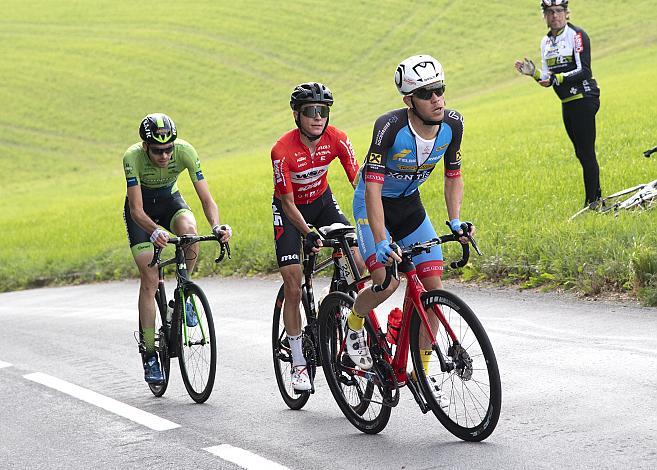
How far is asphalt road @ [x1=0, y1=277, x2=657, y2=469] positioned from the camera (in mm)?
6125

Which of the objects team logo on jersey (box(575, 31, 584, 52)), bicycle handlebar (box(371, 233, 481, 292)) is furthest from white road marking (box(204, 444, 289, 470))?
team logo on jersey (box(575, 31, 584, 52))

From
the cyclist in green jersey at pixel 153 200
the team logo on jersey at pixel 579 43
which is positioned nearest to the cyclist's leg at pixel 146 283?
the cyclist in green jersey at pixel 153 200

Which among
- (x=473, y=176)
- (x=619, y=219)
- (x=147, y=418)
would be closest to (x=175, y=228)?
(x=147, y=418)

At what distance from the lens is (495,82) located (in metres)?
55.5

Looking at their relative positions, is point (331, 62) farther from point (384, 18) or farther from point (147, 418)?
point (147, 418)

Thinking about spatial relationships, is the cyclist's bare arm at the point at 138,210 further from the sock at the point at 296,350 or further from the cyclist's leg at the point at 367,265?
the cyclist's leg at the point at 367,265

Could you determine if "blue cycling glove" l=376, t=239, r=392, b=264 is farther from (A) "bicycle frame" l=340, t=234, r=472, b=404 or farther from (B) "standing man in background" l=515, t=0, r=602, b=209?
(B) "standing man in background" l=515, t=0, r=602, b=209

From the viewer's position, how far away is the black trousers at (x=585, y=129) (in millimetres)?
13844

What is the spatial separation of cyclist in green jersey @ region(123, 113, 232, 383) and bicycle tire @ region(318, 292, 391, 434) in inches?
57.7

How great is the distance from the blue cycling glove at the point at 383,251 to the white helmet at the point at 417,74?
0.92 m

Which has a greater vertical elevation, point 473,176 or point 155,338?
point 473,176

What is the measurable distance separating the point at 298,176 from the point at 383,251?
6.13ft

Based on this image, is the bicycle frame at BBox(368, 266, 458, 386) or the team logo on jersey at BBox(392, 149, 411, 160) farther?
the team logo on jersey at BBox(392, 149, 411, 160)

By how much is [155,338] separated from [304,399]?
1810 mm
